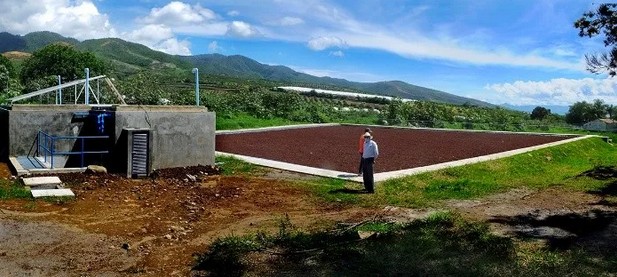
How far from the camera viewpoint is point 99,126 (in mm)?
14344

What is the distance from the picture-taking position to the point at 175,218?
31.1 feet

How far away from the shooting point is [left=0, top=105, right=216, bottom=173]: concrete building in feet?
45.5

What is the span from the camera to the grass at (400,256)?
19.5ft

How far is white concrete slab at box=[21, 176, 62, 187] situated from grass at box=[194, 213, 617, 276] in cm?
563

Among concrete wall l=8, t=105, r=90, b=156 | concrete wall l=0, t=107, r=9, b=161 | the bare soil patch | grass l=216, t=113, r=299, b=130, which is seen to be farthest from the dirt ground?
grass l=216, t=113, r=299, b=130

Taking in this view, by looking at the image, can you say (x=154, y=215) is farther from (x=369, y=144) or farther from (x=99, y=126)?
(x=99, y=126)

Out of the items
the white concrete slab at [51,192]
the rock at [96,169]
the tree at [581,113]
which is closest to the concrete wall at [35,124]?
the rock at [96,169]

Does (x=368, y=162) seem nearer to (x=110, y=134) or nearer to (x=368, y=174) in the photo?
(x=368, y=174)

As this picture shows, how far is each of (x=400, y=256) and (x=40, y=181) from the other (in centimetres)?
834

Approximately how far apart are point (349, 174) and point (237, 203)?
13.1 ft

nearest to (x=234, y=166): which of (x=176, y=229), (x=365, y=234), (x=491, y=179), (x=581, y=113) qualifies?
(x=176, y=229)

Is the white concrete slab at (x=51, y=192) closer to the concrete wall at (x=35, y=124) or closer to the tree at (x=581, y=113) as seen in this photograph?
the concrete wall at (x=35, y=124)

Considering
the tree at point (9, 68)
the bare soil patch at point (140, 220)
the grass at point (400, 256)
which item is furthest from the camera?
the tree at point (9, 68)

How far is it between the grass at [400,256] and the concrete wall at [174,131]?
7.11 m
